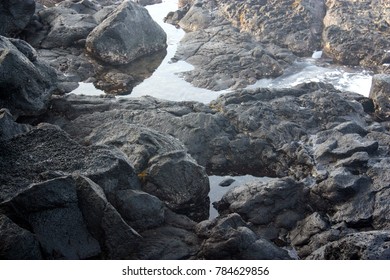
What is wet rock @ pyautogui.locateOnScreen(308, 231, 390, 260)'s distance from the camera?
28.8ft

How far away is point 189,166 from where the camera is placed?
43.1 feet

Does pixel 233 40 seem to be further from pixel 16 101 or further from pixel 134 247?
pixel 134 247

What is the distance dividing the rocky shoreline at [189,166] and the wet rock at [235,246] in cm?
4

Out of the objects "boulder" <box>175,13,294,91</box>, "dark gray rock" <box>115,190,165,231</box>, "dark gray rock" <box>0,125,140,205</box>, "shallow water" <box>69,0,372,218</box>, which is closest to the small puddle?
"dark gray rock" <box>115,190,165,231</box>

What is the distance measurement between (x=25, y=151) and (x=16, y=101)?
4.87 meters

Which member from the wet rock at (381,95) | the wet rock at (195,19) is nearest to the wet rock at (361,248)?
the wet rock at (381,95)

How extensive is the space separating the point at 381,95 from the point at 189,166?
36.4 ft

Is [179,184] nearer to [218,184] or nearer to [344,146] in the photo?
[218,184]

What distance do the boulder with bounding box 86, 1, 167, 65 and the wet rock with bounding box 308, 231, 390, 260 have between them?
1726 cm

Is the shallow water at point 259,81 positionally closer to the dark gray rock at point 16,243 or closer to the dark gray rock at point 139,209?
the dark gray rock at point 139,209

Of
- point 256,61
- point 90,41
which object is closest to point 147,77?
point 90,41

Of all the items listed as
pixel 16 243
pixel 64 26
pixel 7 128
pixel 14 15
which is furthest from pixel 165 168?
pixel 64 26

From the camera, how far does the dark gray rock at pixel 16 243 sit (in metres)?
8.42

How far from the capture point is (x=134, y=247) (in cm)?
1023
